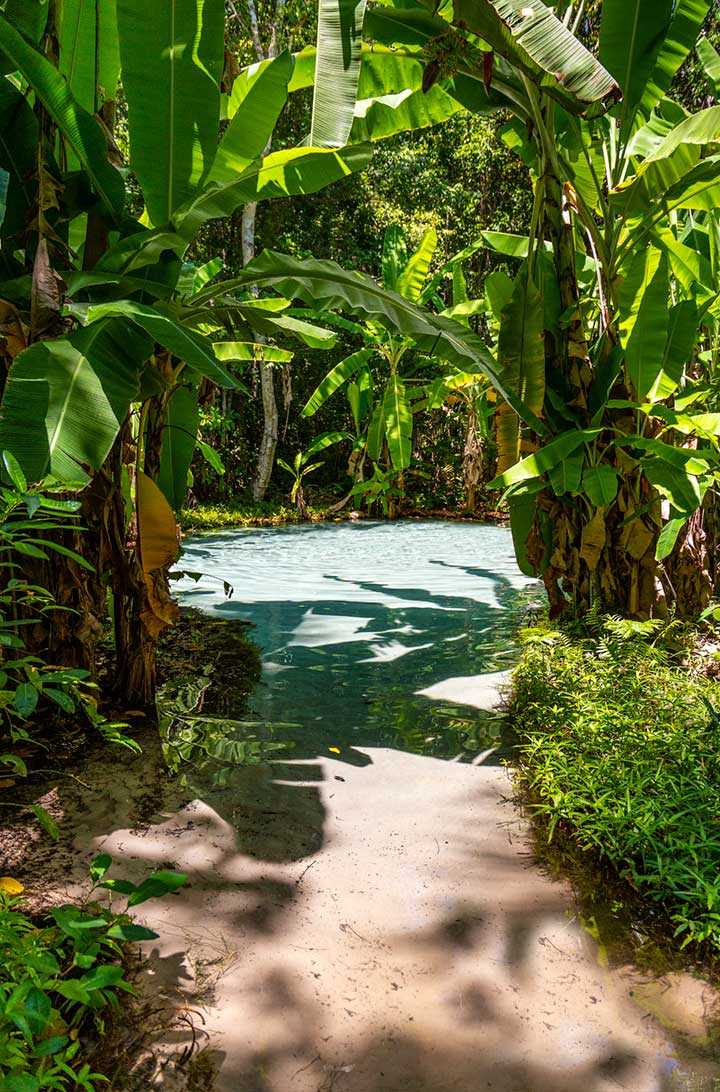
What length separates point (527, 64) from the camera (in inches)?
99.5

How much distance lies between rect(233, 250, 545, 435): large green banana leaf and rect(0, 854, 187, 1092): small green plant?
1.87 m

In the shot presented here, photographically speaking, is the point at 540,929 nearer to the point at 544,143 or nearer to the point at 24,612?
the point at 24,612

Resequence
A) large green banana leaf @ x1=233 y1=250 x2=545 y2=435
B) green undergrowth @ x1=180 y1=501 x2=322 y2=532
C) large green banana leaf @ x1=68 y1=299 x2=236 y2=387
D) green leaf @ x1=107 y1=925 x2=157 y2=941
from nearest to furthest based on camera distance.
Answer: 1. green leaf @ x1=107 y1=925 x2=157 y2=941
2. large green banana leaf @ x1=68 y1=299 x2=236 y2=387
3. large green banana leaf @ x1=233 y1=250 x2=545 y2=435
4. green undergrowth @ x1=180 y1=501 x2=322 y2=532

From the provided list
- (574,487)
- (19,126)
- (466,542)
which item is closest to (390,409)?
(466,542)

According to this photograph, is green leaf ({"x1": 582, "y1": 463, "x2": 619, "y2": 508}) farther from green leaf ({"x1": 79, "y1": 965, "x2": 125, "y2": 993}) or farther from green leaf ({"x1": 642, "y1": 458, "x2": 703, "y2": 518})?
green leaf ({"x1": 79, "y1": 965, "x2": 125, "y2": 993})

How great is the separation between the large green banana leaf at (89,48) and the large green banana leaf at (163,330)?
46.8 inches

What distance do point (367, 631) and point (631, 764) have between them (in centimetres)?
207

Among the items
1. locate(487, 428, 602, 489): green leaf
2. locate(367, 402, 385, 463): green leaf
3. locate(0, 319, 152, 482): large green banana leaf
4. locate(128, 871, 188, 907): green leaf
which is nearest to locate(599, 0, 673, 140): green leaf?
locate(487, 428, 602, 489): green leaf

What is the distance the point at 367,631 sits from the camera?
387 centimetres

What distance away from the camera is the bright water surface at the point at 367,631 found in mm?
2486

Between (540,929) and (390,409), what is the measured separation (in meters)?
8.10

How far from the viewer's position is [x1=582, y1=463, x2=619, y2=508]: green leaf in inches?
114

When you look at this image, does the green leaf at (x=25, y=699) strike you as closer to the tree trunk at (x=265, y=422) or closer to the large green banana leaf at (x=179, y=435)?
the large green banana leaf at (x=179, y=435)

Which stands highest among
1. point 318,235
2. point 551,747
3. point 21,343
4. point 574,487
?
point 318,235
